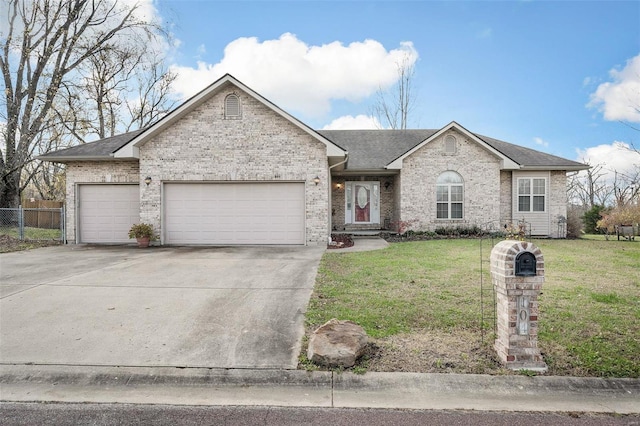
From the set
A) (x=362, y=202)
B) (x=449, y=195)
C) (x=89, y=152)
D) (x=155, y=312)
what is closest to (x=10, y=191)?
(x=89, y=152)

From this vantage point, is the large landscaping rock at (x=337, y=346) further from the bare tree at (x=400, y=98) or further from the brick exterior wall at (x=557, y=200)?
the bare tree at (x=400, y=98)

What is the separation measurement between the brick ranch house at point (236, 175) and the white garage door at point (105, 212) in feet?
0.13

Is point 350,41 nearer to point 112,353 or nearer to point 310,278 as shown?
point 310,278

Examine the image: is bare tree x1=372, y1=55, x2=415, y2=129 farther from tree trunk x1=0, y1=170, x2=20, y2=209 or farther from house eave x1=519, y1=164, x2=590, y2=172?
tree trunk x1=0, y1=170, x2=20, y2=209

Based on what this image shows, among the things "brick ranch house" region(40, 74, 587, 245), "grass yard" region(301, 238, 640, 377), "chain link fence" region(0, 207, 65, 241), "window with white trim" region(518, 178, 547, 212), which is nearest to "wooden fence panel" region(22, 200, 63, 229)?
"chain link fence" region(0, 207, 65, 241)

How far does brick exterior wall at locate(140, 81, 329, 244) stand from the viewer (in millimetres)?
12953

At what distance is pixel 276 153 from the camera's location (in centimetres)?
1295

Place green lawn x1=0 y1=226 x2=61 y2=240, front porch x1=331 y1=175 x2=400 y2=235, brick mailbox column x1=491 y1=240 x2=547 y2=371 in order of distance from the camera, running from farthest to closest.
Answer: front porch x1=331 y1=175 x2=400 y2=235 → green lawn x1=0 y1=226 x2=61 y2=240 → brick mailbox column x1=491 y1=240 x2=547 y2=371

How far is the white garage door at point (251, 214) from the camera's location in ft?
43.1

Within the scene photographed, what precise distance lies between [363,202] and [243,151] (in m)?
7.31

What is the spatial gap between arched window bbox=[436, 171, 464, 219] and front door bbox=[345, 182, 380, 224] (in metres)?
3.02

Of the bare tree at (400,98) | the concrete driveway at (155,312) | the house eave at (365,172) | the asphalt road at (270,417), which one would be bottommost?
the asphalt road at (270,417)

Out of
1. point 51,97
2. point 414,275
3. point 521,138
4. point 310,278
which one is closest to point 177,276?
point 310,278

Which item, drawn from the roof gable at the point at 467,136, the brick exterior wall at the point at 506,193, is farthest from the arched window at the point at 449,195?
the brick exterior wall at the point at 506,193
